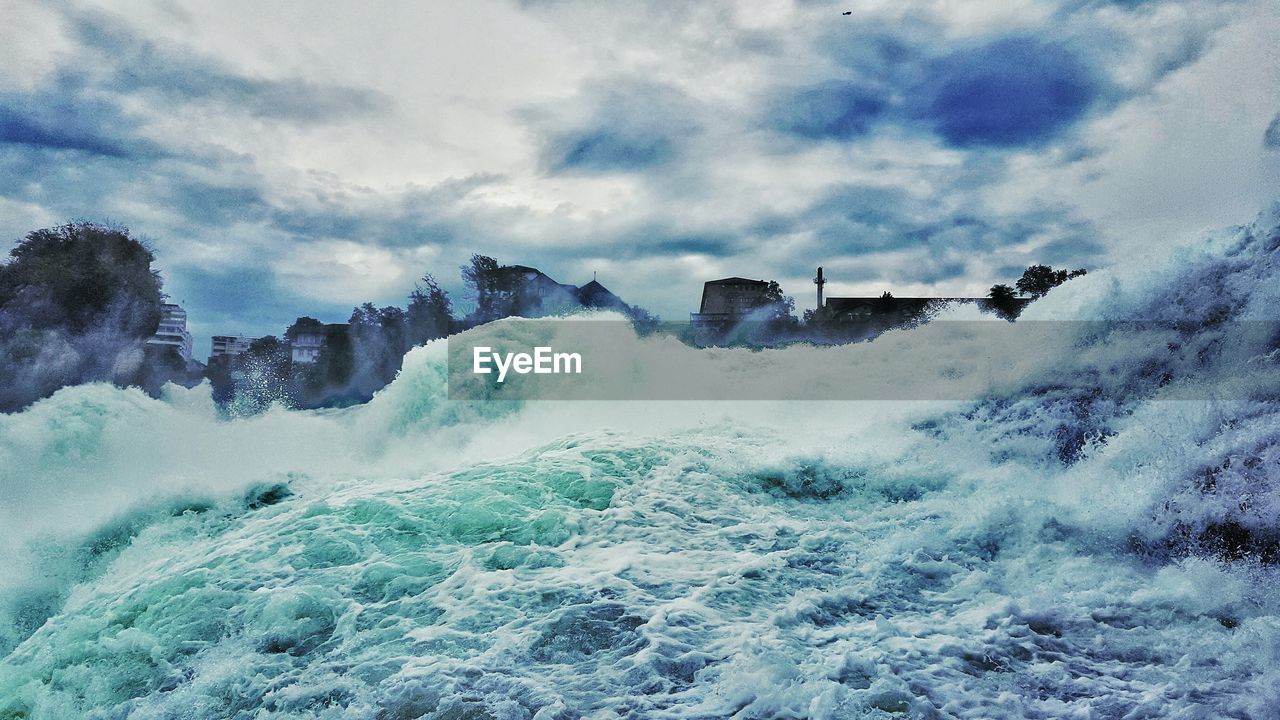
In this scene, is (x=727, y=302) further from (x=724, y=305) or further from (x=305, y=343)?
(x=305, y=343)

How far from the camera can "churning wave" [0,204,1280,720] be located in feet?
13.4

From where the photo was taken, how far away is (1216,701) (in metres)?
3.62

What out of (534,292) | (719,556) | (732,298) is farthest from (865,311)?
(719,556)

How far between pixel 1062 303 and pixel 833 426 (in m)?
→ 3.68

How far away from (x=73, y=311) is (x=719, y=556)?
2683 centimetres

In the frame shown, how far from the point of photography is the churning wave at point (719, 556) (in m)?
4.08

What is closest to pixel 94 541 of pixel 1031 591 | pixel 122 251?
pixel 1031 591

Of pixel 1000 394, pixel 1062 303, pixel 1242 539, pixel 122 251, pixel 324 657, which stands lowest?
pixel 324 657

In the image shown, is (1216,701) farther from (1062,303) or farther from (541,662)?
(1062,303)

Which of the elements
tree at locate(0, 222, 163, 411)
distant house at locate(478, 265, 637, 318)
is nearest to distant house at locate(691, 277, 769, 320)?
distant house at locate(478, 265, 637, 318)

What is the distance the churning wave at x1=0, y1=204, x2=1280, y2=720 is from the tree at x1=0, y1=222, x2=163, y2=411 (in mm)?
14841

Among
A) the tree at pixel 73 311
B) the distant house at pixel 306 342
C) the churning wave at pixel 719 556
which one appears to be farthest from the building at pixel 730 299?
the churning wave at pixel 719 556

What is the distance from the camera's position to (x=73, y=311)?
2288 cm

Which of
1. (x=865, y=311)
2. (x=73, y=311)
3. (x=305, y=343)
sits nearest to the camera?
(x=73, y=311)
